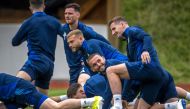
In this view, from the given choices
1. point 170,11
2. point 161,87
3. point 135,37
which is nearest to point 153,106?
point 161,87

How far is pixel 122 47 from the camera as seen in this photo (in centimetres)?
2078

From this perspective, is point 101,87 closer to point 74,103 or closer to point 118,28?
point 74,103

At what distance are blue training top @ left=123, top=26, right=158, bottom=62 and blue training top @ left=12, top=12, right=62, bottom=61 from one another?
1.72 m

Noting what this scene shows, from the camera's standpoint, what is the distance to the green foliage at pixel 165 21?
21.6m

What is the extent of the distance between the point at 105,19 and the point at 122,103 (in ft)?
29.9

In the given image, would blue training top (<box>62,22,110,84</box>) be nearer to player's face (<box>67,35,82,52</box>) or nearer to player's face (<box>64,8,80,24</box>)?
player's face (<box>64,8,80,24</box>)

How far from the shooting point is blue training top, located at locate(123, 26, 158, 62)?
984 centimetres

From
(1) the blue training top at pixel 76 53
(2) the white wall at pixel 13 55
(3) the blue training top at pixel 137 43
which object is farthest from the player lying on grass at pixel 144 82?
(2) the white wall at pixel 13 55

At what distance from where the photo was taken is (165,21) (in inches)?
880

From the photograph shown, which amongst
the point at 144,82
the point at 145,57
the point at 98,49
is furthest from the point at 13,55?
the point at 145,57

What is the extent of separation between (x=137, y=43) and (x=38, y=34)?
6.58ft

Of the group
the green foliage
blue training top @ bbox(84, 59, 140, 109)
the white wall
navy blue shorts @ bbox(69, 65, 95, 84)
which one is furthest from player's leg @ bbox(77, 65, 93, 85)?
the green foliage

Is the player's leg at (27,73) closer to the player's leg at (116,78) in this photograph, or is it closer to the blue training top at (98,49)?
the blue training top at (98,49)

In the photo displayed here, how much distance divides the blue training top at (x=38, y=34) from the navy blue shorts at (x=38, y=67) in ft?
0.38
